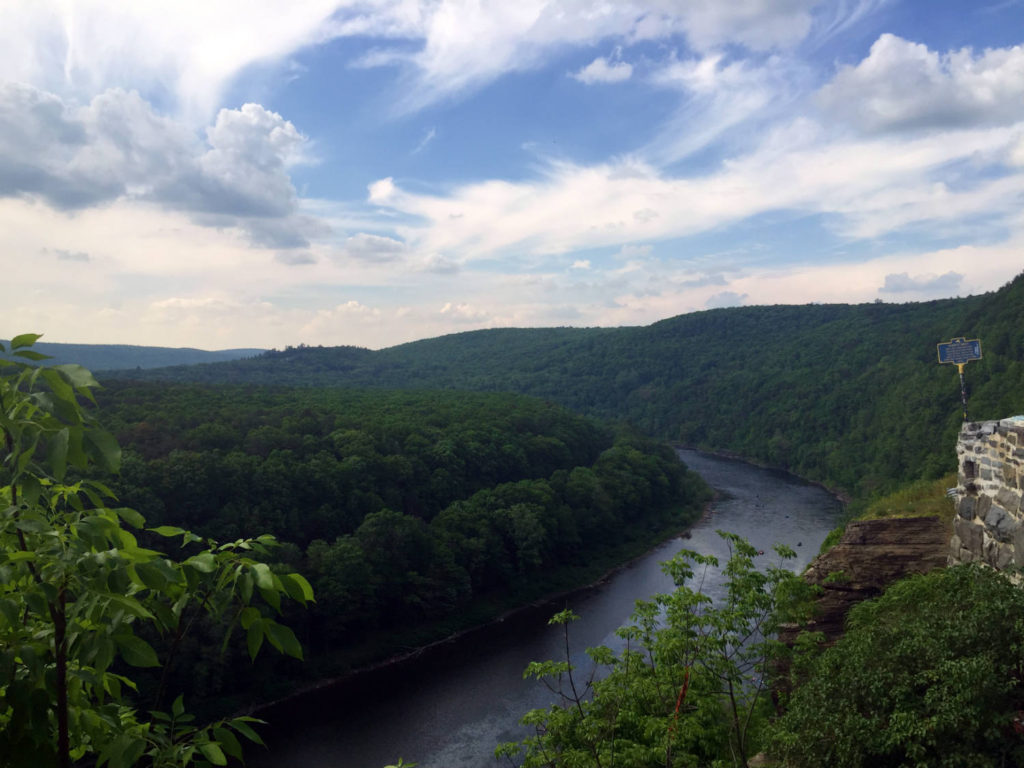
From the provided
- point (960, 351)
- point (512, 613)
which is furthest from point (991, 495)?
point (512, 613)

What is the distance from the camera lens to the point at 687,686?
11.4m

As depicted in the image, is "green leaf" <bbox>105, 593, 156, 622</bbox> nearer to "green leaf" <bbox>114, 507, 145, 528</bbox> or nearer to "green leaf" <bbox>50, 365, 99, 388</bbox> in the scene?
"green leaf" <bbox>114, 507, 145, 528</bbox>

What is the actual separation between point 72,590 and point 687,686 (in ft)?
35.6

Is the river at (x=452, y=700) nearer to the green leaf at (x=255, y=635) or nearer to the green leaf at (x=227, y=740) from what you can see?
the green leaf at (x=227, y=740)

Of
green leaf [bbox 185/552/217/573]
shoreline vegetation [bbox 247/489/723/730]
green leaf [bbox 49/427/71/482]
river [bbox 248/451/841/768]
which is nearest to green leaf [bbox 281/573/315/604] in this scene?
green leaf [bbox 185/552/217/573]

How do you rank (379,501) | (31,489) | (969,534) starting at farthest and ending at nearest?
(379,501)
(969,534)
(31,489)

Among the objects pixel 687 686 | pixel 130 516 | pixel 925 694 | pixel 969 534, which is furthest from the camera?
pixel 969 534

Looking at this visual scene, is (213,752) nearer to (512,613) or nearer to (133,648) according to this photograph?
(133,648)

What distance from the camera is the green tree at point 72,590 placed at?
2430 millimetres

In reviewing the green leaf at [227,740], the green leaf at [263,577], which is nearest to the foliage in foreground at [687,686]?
the green leaf at [227,740]

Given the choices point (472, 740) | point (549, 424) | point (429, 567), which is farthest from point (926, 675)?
point (549, 424)

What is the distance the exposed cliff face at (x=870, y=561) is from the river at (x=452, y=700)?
16223 mm

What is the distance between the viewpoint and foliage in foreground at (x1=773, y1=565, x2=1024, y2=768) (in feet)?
24.6

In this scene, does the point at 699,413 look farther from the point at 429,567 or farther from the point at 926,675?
the point at 926,675
